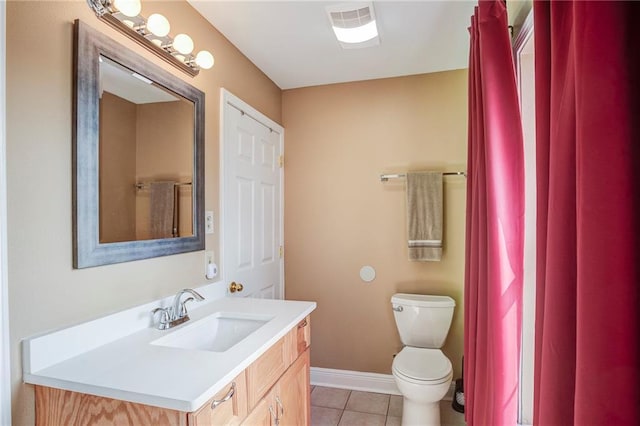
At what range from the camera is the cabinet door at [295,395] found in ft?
4.65

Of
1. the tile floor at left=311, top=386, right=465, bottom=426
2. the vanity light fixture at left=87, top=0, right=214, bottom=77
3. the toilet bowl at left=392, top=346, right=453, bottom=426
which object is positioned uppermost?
the vanity light fixture at left=87, top=0, right=214, bottom=77

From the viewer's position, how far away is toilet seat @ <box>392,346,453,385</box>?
191 centimetres

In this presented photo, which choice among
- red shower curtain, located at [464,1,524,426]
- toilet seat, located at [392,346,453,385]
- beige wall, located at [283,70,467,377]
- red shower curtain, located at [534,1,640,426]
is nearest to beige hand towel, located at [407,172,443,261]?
beige wall, located at [283,70,467,377]

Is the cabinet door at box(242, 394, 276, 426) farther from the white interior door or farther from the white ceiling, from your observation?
the white ceiling

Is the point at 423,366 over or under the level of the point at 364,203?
under

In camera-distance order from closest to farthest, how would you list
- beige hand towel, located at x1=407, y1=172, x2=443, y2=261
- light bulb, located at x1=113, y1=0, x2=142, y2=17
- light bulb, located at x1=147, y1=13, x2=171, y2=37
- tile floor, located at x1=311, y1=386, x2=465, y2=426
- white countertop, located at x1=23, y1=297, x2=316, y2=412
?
1. white countertop, located at x1=23, y1=297, x2=316, y2=412
2. light bulb, located at x1=113, y1=0, x2=142, y2=17
3. light bulb, located at x1=147, y1=13, x2=171, y2=37
4. tile floor, located at x1=311, y1=386, x2=465, y2=426
5. beige hand towel, located at x1=407, y1=172, x2=443, y2=261

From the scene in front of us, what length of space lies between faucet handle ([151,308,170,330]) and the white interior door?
21.2 inches

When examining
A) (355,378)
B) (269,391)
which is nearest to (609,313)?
(269,391)

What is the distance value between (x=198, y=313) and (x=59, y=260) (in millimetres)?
671

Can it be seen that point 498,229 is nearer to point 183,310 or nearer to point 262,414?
point 262,414

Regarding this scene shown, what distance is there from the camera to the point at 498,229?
115 cm

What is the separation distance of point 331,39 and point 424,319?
1904 millimetres

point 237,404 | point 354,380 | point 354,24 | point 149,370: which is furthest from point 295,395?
point 354,24

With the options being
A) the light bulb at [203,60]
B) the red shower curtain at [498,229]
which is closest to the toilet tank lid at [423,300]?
the red shower curtain at [498,229]
